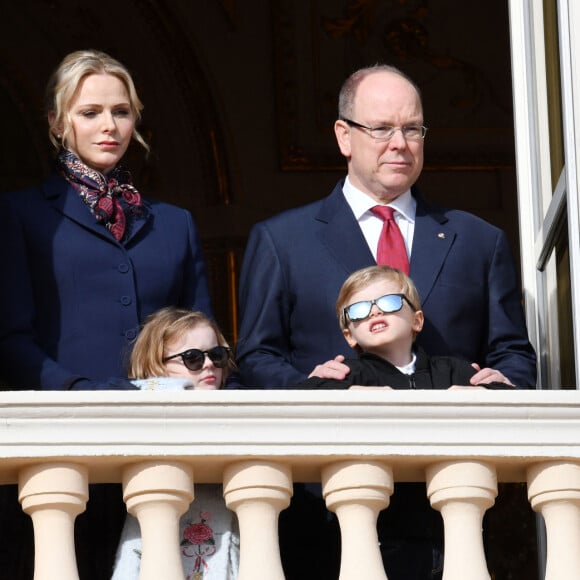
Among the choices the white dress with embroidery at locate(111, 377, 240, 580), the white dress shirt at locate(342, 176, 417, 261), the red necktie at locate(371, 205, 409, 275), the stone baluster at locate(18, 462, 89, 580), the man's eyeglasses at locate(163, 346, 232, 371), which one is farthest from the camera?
the white dress shirt at locate(342, 176, 417, 261)

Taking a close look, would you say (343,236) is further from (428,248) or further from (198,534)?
(198,534)

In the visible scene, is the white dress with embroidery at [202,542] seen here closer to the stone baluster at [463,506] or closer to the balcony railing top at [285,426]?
the balcony railing top at [285,426]

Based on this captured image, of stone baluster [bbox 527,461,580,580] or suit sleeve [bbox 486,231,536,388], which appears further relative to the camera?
suit sleeve [bbox 486,231,536,388]

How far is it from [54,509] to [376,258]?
1239 millimetres

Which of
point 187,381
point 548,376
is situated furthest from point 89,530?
point 548,376

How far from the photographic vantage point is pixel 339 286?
17.7ft

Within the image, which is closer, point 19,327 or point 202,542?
point 202,542

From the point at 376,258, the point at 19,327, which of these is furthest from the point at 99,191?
the point at 376,258

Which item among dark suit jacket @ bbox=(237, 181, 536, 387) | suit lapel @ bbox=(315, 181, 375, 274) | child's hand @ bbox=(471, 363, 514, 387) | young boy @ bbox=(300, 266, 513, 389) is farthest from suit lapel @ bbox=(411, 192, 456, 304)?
child's hand @ bbox=(471, 363, 514, 387)

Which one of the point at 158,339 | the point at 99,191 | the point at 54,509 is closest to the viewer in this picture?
the point at 54,509

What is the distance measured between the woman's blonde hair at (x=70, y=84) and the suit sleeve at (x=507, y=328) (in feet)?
2.95

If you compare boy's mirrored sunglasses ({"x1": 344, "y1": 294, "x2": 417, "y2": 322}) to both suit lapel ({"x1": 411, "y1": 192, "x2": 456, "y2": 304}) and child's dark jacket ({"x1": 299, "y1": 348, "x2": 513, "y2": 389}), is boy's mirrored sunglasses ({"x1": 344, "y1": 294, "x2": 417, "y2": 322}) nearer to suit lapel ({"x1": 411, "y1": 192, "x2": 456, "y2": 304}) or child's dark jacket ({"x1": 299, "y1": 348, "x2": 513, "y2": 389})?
child's dark jacket ({"x1": 299, "y1": 348, "x2": 513, "y2": 389})

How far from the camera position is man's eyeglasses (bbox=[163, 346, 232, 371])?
199 inches

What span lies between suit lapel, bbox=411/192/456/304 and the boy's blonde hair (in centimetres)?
26
